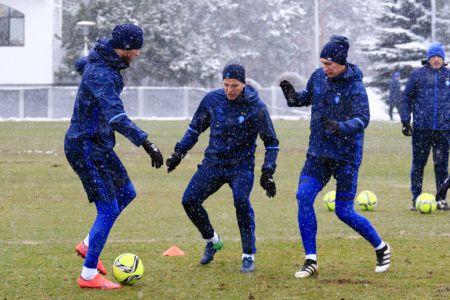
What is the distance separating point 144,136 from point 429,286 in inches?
106

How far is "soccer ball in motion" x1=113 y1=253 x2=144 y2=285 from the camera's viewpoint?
29.2ft

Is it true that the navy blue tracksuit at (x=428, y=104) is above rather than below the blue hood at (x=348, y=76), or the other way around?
below

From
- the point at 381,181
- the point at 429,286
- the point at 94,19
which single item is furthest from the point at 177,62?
the point at 429,286

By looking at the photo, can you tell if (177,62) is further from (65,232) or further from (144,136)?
(144,136)

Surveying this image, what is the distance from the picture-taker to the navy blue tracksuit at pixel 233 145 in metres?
9.64

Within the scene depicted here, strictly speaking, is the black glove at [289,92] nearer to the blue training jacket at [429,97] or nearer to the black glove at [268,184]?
the black glove at [268,184]

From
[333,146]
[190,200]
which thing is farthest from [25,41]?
[333,146]

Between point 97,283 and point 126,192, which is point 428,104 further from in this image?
point 97,283

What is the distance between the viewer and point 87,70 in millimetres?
8734

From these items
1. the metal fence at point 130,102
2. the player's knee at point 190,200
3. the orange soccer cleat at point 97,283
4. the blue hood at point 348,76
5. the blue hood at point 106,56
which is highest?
the blue hood at point 106,56

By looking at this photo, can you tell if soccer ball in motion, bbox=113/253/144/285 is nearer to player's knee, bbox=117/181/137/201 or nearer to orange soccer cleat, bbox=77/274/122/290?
orange soccer cleat, bbox=77/274/122/290

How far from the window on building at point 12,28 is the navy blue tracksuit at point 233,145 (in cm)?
4847

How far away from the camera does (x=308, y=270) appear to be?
928cm

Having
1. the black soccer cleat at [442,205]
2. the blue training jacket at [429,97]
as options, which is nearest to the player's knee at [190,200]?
the blue training jacket at [429,97]
